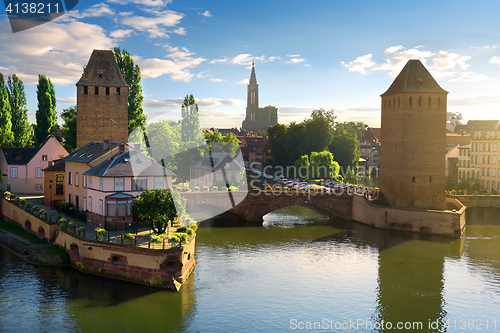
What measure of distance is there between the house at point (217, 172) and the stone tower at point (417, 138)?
2877cm

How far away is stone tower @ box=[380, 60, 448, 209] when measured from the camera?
197 ft

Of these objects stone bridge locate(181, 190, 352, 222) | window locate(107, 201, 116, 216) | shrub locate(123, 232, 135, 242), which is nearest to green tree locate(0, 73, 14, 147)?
stone bridge locate(181, 190, 352, 222)

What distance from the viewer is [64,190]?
188 feet

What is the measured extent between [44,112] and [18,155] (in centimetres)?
1615

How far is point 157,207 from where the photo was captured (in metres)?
39.5

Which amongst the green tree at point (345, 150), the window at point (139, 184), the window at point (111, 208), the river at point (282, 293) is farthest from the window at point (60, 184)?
the green tree at point (345, 150)

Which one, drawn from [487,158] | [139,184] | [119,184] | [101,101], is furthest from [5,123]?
[487,158]

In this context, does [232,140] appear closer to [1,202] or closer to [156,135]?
[156,135]

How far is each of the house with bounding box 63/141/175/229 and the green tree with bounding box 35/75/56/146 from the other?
38.2 meters

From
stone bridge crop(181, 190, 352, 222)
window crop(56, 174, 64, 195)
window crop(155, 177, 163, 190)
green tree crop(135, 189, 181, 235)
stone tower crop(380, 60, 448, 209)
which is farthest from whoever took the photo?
stone bridge crop(181, 190, 352, 222)

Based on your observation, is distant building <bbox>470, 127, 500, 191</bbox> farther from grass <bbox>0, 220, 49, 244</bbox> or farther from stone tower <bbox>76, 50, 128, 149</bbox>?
grass <bbox>0, 220, 49, 244</bbox>

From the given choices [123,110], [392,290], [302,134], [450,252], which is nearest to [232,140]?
[302,134]

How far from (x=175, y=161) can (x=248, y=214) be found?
26.8 m

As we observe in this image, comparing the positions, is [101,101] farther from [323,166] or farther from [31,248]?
[323,166]
